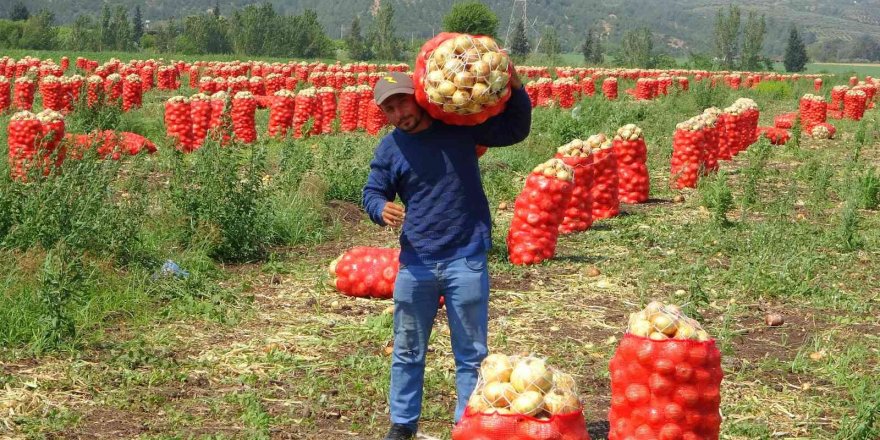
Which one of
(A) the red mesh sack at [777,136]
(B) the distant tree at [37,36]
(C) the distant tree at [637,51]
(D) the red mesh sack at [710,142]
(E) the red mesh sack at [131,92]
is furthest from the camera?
(C) the distant tree at [637,51]

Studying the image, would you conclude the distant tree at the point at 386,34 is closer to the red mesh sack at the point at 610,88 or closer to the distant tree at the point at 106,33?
the distant tree at the point at 106,33

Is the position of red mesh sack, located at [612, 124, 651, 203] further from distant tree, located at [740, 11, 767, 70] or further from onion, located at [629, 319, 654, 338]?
distant tree, located at [740, 11, 767, 70]

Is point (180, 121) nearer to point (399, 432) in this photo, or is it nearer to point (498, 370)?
point (399, 432)

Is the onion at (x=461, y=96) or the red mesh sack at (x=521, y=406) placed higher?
the onion at (x=461, y=96)

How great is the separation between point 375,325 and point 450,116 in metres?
2.45

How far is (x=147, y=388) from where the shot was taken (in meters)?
5.25

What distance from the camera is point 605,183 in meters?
9.93

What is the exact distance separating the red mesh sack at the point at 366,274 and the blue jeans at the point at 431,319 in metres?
2.63

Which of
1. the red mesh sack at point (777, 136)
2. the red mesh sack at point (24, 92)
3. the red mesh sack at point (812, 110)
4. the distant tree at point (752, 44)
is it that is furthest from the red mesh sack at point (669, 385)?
the distant tree at point (752, 44)

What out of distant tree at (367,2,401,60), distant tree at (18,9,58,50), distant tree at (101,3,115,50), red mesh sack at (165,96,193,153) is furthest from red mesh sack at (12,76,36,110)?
distant tree at (101,3,115,50)

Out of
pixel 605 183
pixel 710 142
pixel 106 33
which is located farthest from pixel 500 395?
pixel 106 33

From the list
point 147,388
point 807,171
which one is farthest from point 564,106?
point 147,388

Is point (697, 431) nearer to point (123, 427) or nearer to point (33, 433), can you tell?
point (123, 427)

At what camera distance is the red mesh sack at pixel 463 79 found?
160 inches
